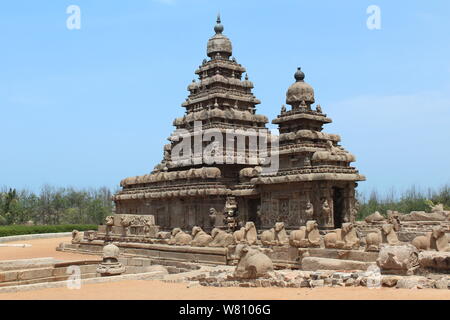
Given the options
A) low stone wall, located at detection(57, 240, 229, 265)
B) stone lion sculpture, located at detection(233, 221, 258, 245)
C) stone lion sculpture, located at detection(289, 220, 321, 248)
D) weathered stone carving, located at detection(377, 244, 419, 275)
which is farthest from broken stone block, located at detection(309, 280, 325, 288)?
stone lion sculpture, located at detection(233, 221, 258, 245)

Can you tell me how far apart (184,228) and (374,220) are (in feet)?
35.4

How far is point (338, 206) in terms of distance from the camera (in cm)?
2773

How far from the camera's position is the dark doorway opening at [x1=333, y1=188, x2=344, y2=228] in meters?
27.5

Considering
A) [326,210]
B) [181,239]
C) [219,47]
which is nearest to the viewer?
[181,239]

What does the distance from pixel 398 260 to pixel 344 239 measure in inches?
199

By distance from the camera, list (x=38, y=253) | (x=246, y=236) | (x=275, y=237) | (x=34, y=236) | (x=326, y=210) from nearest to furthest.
→ 1. (x=275, y=237)
2. (x=246, y=236)
3. (x=326, y=210)
4. (x=38, y=253)
5. (x=34, y=236)

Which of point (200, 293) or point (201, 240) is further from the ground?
point (201, 240)


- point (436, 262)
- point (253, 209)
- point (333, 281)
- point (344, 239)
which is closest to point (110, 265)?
point (344, 239)

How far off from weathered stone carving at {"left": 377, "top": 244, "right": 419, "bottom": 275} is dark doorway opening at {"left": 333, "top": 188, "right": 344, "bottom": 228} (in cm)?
1506

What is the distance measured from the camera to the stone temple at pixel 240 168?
85.8 ft

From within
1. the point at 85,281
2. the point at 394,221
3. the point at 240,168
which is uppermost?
the point at 240,168

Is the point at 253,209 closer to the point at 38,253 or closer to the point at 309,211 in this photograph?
the point at 309,211

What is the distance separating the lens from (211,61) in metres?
35.4
